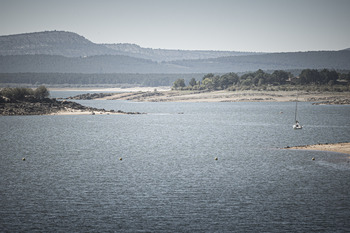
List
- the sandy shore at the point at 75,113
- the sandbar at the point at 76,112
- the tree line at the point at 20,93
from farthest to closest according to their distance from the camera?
the sandbar at the point at 76,112 → the sandy shore at the point at 75,113 → the tree line at the point at 20,93

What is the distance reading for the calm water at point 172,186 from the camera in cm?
2905

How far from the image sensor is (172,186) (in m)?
38.3

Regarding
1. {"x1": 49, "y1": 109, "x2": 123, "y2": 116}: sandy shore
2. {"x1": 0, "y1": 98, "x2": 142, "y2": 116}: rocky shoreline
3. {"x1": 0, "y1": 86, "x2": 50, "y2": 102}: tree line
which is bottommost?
{"x1": 49, "y1": 109, "x2": 123, "y2": 116}: sandy shore

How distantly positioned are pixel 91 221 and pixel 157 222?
432cm

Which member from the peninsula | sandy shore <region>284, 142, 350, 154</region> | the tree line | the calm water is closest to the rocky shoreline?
the peninsula

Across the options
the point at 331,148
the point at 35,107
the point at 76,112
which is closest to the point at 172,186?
the point at 331,148

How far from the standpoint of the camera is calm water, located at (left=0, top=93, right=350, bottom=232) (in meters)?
29.0

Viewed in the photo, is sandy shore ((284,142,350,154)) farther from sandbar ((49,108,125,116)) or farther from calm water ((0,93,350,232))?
sandbar ((49,108,125,116))

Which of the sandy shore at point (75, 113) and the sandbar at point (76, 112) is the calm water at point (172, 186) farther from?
the sandbar at point (76, 112)

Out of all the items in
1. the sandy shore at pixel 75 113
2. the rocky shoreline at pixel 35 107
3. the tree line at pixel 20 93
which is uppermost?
the tree line at pixel 20 93

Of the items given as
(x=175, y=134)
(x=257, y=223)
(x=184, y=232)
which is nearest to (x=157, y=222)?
(x=184, y=232)

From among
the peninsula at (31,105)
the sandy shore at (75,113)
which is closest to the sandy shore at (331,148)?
the sandy shore at (75,113)

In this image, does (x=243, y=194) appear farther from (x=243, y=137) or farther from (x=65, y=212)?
(x=243, y=137)

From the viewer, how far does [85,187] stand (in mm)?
38094
